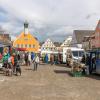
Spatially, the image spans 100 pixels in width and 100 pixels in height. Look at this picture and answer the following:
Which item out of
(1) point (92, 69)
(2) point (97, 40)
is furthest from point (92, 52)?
(2) point (97, 40)

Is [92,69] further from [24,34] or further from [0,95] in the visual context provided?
[24,34]

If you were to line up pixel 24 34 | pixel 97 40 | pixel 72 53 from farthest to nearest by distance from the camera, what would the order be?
pixel 24 34, pixel 97 40, pixel 72 53

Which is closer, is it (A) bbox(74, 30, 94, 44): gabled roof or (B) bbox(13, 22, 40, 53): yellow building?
(B) bbox(13, 22, 40, 53): yellow building

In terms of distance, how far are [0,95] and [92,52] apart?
16109 mm

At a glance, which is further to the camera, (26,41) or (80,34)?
(80,34)

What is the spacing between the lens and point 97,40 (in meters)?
88.4

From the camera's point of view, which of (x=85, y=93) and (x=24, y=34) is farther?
(x=24, y=34)

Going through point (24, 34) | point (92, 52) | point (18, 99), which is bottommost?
point (18, 99)

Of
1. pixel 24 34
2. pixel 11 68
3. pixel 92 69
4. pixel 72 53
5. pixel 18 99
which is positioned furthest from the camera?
pixel 24 34

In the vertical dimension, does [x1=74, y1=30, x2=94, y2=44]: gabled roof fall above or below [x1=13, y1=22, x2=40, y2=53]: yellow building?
above

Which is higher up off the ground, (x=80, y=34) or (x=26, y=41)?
(x=80, y=34)

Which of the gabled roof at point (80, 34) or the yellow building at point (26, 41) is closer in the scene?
the yellow building at point (26, 41)

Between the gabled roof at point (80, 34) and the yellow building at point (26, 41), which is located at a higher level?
the gabled roof at point (80, 34)

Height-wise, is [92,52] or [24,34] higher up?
[24,34]
